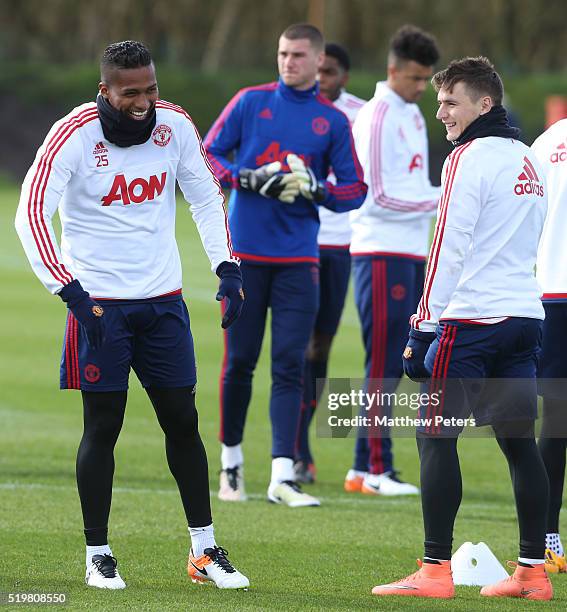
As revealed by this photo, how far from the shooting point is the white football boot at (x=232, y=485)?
7297mm

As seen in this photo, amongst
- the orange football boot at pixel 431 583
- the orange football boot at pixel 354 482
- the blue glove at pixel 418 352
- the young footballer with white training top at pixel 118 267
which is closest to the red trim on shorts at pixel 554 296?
the blue glove at pixel 418 352

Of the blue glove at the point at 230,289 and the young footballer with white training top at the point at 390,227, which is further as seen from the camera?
the young footballer with white training top at the point at 390,227

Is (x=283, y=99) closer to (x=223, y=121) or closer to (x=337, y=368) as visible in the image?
(x=223, y=121)

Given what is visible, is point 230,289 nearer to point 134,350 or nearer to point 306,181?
point 134,350

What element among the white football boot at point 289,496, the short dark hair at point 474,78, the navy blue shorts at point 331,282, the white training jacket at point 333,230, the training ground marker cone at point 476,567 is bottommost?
the white football boot at point 289,496

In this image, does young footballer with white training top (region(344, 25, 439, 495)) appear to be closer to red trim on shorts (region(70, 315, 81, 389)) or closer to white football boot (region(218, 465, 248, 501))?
white football boot (region(218, 465, 248, 501))

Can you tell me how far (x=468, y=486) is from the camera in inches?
317

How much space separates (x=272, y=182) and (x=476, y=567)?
2416mm

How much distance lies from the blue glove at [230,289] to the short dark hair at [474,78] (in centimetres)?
108

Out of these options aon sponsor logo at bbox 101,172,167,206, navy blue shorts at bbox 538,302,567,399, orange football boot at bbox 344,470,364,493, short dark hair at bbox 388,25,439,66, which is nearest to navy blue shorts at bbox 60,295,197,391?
aon sponsor logo at bbox 101,172,167,206

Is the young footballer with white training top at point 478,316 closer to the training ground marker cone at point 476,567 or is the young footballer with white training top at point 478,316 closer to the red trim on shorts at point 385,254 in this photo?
the training ground marker cone at point 476,567

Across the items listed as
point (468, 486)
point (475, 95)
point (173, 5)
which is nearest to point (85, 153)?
point (475, 95)

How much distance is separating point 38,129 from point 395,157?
→ 37.5 metres

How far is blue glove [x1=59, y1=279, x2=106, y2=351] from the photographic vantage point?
4.96 meters
